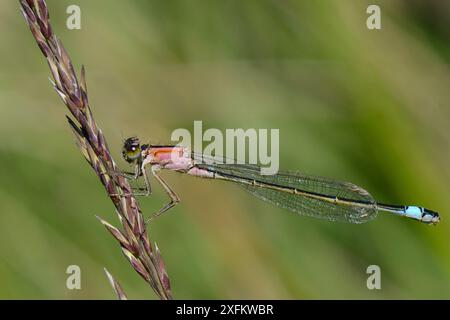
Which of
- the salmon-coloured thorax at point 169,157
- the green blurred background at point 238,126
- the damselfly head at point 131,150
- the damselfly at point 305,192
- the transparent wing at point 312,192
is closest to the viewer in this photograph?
the damselfly head at point 131,150

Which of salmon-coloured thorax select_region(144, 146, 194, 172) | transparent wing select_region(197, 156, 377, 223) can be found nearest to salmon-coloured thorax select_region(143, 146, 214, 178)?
salmon-coloured thorax select_region(144, 146, 194, 172)

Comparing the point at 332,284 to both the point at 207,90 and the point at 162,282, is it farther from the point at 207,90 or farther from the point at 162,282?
the point at 162,282

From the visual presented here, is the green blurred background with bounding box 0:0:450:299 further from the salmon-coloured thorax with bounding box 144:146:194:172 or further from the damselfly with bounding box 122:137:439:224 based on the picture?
the salmon-coloured thorax with bounding box 144:146:194:172

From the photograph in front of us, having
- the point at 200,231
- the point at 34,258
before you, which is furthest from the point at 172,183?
the point at 34,258

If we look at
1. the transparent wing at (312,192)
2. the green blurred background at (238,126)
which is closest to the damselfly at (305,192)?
the transparent wing at (312,192)

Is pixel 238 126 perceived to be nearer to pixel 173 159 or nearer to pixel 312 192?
pixel 312 192

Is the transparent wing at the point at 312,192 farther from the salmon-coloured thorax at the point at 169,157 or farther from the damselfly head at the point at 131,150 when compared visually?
the damselfly head at the point at 131,150
